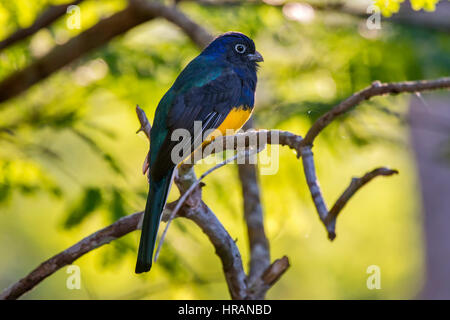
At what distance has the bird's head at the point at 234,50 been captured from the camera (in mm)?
3990

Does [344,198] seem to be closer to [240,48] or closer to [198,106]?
[198,106]

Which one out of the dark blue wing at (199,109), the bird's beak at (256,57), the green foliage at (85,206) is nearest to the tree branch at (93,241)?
the dark blue wing at (199,109)

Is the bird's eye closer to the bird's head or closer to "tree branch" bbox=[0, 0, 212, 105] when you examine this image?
the bird's head

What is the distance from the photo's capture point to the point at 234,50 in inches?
159

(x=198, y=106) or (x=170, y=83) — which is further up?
(x=170, y=83)

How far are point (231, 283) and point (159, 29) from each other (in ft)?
13.5

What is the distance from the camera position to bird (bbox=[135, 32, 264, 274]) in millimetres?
3090

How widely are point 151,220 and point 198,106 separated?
0.75 m

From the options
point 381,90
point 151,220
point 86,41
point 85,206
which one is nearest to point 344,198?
point 381,90

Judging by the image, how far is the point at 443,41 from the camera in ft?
22.2

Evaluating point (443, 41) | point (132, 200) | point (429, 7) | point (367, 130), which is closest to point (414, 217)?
point (443, 41)

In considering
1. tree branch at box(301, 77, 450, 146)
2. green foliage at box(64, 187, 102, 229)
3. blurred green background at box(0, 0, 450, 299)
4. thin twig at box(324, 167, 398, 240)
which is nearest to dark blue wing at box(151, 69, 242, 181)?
tree branch at box(301, 77, 450, 146)

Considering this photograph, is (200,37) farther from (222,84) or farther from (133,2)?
(222,84)

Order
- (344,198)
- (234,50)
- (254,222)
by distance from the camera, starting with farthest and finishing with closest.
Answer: (254,222) < (234,50) < (344,198)
